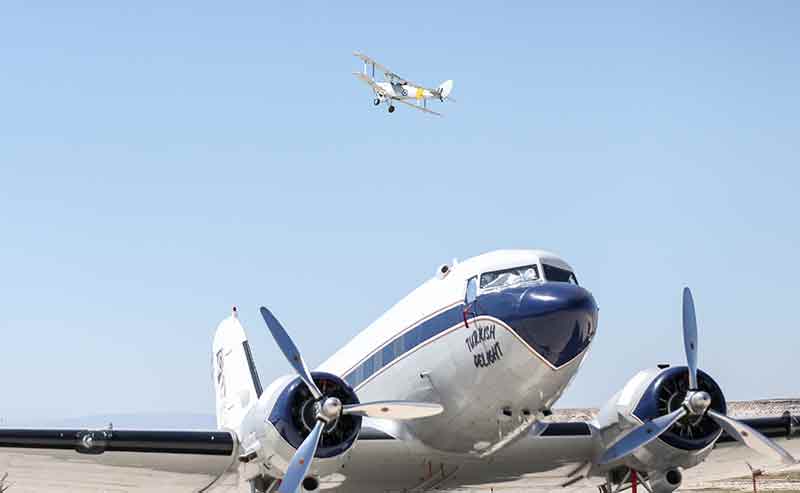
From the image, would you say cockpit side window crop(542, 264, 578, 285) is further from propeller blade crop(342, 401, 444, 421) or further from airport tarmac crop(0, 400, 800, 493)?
airport tarmac crop(0, 400, 800, 493)

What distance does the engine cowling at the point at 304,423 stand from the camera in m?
16.3

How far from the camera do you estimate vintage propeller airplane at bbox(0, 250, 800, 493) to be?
16141 mm

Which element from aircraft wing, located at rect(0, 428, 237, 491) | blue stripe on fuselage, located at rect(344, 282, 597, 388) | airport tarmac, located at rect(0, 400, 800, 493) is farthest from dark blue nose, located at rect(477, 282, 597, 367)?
aircraft wing, located at rect(0, 428, 237, 491)

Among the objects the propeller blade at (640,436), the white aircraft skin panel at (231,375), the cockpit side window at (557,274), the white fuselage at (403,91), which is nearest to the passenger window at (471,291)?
the cockpit side window at (557,274)

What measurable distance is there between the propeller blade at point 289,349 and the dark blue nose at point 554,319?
326cm

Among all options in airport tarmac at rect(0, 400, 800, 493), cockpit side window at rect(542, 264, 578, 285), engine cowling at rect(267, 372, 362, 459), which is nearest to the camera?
engine cowling at rect(267, 372, 362, 459)

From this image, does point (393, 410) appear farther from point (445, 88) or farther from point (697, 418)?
point (445, 88)

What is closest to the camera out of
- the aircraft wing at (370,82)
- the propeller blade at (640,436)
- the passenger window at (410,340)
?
the propeller blade at (640,436)

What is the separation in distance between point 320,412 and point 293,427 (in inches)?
22.3

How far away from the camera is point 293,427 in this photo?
16.3m

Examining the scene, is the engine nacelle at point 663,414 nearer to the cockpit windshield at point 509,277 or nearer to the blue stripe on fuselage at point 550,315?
the blue stripe on fuselage at point 550,315

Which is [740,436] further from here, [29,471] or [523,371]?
[29,471]

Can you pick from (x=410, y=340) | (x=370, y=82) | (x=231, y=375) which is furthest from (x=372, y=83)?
(x=410, y=340)

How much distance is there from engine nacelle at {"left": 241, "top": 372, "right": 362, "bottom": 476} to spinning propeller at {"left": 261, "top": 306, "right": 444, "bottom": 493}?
7.1 inches
